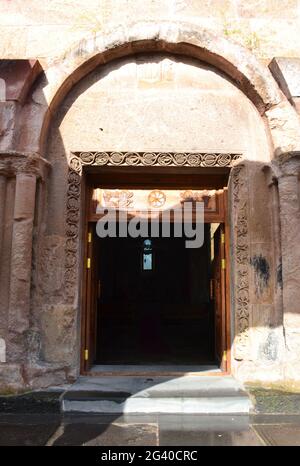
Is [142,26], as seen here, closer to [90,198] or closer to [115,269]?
[90,198]

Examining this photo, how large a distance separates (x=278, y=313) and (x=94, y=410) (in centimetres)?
208

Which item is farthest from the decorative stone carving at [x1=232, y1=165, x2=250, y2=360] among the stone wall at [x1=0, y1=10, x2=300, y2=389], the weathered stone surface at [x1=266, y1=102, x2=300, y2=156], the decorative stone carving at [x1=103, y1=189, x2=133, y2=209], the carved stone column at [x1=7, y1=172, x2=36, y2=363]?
the carved stone column at [x1=7, y1=172, x2=36, y2=363]

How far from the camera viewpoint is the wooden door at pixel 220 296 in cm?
469

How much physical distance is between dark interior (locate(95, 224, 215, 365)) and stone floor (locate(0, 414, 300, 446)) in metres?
4.57

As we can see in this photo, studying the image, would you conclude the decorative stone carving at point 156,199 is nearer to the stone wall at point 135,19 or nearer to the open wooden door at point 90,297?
the open wooden door at point 90,297

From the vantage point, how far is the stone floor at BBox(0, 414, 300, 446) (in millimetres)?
3000

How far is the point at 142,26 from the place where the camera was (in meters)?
4.61

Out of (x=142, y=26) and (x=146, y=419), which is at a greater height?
(x=142, y=26)

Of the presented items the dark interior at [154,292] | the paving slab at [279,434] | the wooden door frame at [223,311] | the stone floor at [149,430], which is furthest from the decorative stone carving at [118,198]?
the dark interior at [154,292]

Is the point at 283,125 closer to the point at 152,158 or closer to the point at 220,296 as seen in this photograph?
the point at 152,158

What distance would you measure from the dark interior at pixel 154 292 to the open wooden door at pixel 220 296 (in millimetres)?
3310

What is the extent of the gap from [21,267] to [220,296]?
2334 millimetres

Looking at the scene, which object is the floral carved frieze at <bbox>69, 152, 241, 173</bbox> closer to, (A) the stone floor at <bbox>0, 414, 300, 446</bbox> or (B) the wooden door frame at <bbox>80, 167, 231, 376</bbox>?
(B) the wooden door frame at <bbox>80, 167, 231, 376</bbox>

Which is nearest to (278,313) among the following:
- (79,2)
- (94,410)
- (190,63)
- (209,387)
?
(209,387)
